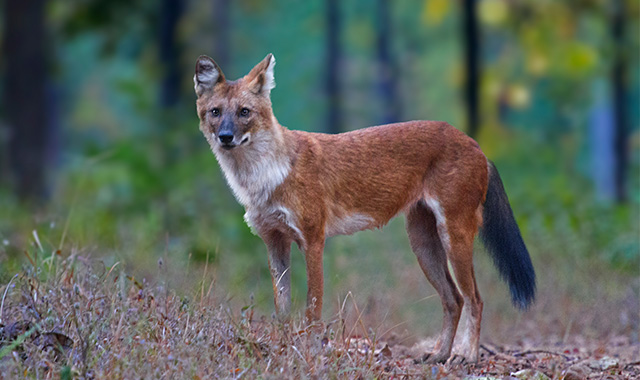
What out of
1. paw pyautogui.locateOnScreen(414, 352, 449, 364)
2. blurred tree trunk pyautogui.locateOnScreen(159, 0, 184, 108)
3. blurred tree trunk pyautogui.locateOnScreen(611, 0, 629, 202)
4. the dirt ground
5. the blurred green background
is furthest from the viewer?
blurred tree trunk pyautogui.locateOnScreen(611, 0, 629, 202)

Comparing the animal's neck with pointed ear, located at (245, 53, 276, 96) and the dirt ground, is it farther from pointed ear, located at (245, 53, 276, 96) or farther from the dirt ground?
the dirt ground

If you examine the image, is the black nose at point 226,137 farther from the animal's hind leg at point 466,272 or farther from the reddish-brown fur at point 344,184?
the animal's hind leg at point 466,272

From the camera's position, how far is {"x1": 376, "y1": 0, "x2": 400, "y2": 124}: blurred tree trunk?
16.2 metres

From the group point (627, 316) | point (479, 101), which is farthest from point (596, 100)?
point (627, 316)

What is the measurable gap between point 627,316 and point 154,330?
417 centimetres

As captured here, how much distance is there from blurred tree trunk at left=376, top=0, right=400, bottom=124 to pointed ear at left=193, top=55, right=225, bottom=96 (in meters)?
11.1

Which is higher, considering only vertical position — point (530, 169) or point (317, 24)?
Answer: point (317, 24)

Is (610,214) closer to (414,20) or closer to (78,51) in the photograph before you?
(414,20)

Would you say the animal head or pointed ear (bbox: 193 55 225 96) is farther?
pointed ear (bbox: 193 55 225 96)

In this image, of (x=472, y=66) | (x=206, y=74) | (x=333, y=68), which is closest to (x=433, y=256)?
(x=206, y=74)

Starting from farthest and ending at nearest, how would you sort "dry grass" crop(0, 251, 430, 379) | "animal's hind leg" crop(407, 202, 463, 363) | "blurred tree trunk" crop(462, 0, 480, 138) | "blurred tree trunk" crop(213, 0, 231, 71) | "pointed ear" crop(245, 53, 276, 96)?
"blurred tree trunk" crop(213, 0, 231, 71), "blurred tree trunk" crop(462, 0, 480, 138), "animal's hind leg" crop(407, 202, 463, 363), "pointed ear" crop(245, 53, 276, 96), "dry grass" crop(0, 251, 430, 379)

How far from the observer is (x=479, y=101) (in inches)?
440

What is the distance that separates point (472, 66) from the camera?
11.0 metres

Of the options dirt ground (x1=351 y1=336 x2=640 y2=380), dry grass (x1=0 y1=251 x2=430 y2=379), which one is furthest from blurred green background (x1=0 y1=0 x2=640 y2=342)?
dirt ground (x1=351 y1=336 x2=640 y2=380)
